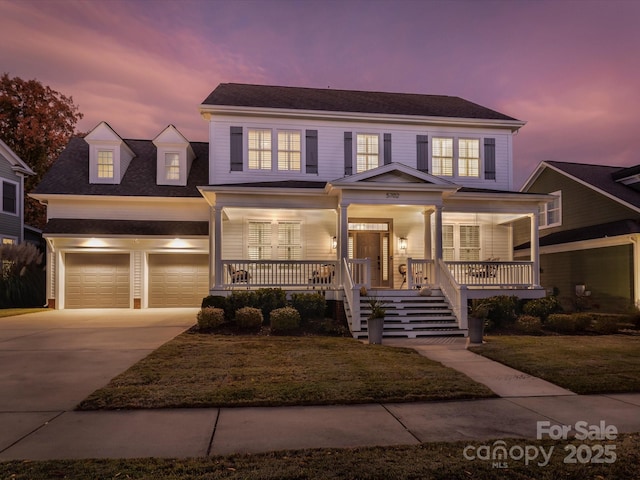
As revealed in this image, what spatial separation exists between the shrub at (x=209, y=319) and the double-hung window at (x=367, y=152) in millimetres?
7827

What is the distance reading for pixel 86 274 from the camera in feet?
61.8

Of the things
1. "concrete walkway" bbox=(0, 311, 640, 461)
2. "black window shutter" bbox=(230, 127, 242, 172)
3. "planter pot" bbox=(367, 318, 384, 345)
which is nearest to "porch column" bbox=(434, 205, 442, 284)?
"planter pot" bbox=(367, 318, 384, 345)

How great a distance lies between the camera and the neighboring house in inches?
871

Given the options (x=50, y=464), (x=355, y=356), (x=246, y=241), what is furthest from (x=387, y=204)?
(x=50, y=464)

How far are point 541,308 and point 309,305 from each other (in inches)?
278

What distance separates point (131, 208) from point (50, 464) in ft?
53.2

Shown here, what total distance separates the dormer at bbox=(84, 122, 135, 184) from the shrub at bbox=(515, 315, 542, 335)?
53.0 feet

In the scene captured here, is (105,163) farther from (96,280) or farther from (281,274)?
(281,274)

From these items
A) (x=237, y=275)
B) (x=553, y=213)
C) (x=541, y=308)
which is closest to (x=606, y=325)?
(x=541, y=308)

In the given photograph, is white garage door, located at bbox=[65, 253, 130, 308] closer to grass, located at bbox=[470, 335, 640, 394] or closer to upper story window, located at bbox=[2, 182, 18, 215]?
upper story window, located at bbox=[2, 182, 18, 215]

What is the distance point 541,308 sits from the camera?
45.6ft

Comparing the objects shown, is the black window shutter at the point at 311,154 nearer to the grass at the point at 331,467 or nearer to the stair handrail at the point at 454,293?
the stair handrail at the point at 454,293

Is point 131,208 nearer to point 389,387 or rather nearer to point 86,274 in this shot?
point 86,274

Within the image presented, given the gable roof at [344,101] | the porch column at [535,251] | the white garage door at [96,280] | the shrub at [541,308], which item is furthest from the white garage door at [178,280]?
the porch column at [535,251]
